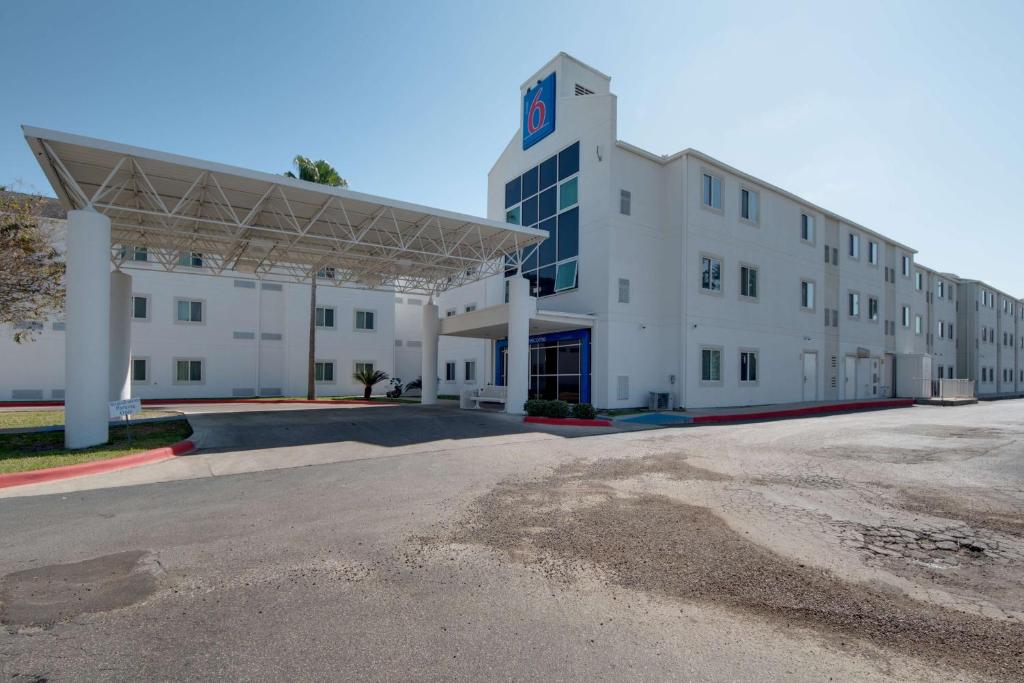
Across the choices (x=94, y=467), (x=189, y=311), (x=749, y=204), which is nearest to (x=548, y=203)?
(x=749, y=204)

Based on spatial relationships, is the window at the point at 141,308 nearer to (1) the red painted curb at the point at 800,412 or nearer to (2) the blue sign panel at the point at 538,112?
(2) the blue sign panel at the point at 538,112

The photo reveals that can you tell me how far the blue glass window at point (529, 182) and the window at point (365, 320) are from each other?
44.8 ft

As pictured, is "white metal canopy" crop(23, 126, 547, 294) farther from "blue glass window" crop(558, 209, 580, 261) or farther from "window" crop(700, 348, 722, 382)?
"window" crop(700, 348, 722, 382)

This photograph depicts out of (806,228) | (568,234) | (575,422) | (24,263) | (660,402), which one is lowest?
(575,422)

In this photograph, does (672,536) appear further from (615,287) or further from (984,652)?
(615,287)

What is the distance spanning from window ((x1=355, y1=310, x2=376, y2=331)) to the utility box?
35.7 metres

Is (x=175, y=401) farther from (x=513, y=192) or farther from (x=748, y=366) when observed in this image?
(x=748, y=366)

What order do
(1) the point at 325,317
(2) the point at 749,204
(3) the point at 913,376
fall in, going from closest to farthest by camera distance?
(2) the point at 749,204 → (1) the point at 325,317 → (3) the point at 913,376

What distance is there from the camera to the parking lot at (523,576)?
346 centimetres

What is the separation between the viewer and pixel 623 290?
22688mm

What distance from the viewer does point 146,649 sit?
354 cm

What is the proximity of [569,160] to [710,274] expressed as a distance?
853 centimetres

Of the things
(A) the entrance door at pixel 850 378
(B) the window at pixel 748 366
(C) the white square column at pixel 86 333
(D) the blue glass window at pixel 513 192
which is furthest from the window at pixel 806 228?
(C) the white square column at pixel 86 333

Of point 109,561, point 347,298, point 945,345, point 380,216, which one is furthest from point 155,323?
point 945,345
